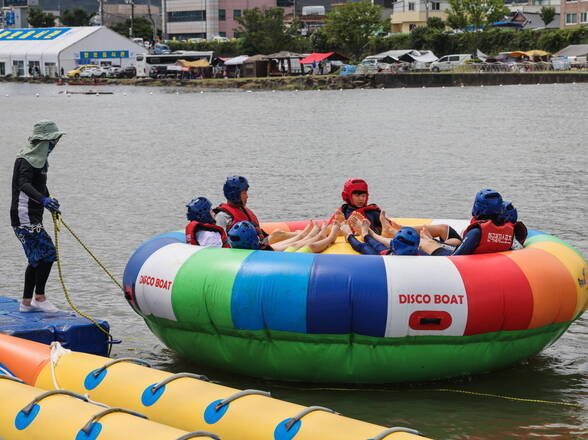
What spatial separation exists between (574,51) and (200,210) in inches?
2857

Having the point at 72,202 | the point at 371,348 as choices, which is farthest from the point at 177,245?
the point at 72,202

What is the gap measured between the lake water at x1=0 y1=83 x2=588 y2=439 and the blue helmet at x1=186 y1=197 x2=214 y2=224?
1.41 metres

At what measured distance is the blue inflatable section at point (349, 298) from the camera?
25.6ft

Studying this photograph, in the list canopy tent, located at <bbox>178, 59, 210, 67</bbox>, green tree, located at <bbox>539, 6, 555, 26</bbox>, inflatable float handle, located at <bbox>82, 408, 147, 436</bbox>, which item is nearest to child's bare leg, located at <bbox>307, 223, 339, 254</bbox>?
inflatable float handle, located at <bbox>82, 408, 147, 436</bbox>

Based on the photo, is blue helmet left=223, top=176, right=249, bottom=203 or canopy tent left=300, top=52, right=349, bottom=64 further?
canopy tent left=300, top=52, right=349, bottom=64

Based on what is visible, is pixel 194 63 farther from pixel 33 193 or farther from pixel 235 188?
pixel 33 193

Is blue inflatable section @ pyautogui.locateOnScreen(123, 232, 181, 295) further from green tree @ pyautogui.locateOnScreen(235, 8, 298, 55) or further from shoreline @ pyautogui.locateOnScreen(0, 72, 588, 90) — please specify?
green tree @ pyautogui.locateOnScreen(235, 8, 298, 55)

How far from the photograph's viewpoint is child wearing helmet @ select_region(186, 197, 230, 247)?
907cm

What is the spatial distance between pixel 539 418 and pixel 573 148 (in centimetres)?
2348

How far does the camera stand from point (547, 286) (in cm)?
821

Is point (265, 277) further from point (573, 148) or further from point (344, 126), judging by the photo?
point (344, 126)

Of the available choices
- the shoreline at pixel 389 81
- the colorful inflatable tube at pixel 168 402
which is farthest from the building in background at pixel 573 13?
the colorful inflatable tube at pixel 168 402

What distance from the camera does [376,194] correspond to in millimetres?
21344

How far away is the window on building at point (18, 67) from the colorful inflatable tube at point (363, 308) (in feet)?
337
